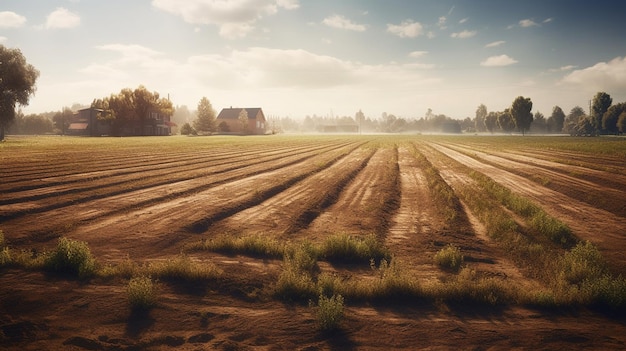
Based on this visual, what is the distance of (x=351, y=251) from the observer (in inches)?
282

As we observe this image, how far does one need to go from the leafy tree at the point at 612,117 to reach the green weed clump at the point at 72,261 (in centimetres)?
13683

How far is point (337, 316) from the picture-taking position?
4656mm

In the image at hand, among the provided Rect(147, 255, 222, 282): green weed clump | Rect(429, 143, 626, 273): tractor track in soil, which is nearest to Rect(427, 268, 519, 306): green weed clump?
Rect(429, 143, 626, 273): tractor track in soil

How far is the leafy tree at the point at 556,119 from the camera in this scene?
155m

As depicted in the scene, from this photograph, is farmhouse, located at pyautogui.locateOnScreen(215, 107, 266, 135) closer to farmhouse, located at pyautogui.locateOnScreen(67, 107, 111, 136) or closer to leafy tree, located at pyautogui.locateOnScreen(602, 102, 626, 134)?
farmhouse, located at pyautogui.locateOnScreen(67, 107, 111, 136)

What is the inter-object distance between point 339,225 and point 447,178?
10249 millimetres

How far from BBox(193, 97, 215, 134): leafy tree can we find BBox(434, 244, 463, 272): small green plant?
93.7 meters

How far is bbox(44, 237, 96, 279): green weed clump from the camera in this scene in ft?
19.7

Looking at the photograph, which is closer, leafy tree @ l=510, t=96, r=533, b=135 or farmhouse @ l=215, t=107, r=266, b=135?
leafy tree @ l=510, t=96, r=533, b=135

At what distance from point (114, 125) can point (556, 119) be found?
585 ft

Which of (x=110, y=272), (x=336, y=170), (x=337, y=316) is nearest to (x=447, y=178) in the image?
(x=336, y=170)

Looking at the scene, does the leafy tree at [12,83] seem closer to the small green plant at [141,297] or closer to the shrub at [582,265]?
the small green plant at [141,297]

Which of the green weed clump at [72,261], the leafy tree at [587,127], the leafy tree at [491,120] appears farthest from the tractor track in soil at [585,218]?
the leafy tree at [491,120]

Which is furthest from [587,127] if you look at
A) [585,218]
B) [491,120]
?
[585,218]
